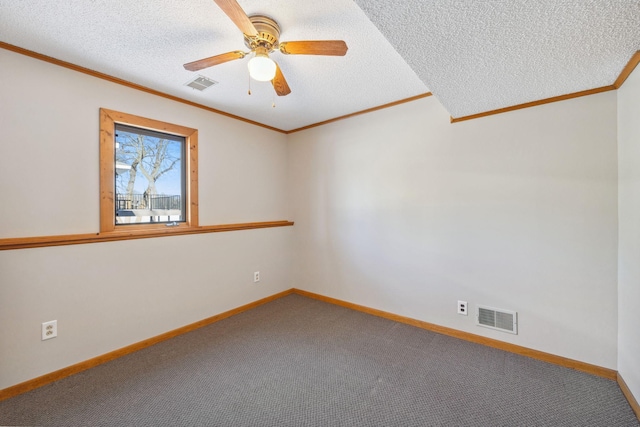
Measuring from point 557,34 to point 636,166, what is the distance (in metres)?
1.01

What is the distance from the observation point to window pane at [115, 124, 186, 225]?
8.14 feet

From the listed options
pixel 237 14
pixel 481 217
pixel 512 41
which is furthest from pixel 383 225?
→ pixel 237 14

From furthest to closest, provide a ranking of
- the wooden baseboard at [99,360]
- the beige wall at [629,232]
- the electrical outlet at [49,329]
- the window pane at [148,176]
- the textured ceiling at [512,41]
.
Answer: the window pane at [148,176], the electrical outlet at [49,329], the wooden baseboard at [99,360], the beige wall at [629,232], the textured ceiling at [512,41]

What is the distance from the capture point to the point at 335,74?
2.27 m

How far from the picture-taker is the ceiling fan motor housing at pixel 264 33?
1591 millimetres

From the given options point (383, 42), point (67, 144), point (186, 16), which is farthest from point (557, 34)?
point (67, 144)

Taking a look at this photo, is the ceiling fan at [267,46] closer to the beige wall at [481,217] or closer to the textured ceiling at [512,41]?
the textured ceiling at [512,41]

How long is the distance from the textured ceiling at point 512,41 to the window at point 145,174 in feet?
7.55

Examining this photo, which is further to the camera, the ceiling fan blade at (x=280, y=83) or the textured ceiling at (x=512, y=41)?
the ceiling fan blade at (x=280, y=83)

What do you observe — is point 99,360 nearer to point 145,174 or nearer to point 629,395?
point 145,174

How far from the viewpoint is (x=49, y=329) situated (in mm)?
1967

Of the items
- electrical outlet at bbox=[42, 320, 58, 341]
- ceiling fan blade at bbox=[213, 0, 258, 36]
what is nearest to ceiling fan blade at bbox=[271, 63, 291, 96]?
ceiling fan blade at bbox=[213, 0, 258, 36]

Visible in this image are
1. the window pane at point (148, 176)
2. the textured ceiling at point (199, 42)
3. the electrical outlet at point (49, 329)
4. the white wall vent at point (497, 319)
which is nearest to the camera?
the textured ceiling at point (199, 42)

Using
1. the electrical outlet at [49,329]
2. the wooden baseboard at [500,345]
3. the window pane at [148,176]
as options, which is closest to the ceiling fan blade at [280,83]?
the window pane at [148,176]
